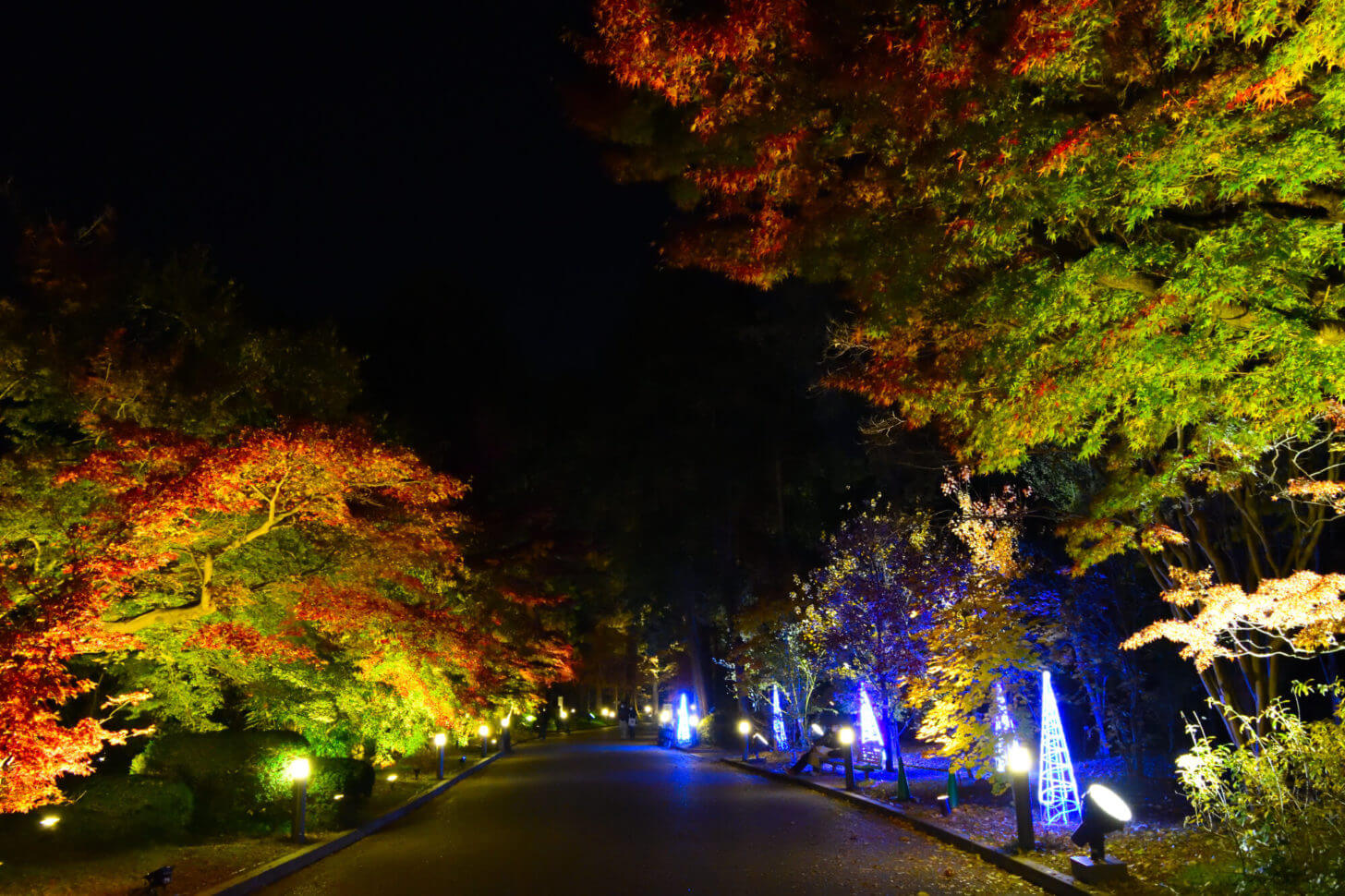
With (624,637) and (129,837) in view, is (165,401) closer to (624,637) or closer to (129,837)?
(129,837)

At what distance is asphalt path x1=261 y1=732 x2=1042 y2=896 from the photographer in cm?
942

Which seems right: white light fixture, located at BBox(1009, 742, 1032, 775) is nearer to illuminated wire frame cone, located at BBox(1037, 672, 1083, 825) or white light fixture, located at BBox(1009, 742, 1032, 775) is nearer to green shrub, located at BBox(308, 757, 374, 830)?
illuminated wire frame cone, located at BBox(1037, 672, 1083, 825)

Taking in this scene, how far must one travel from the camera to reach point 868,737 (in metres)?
25.4

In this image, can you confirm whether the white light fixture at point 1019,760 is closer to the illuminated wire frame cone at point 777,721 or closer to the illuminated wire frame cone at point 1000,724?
the illuminated wire frame cone at point 1000,724

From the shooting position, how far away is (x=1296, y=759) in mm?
7742

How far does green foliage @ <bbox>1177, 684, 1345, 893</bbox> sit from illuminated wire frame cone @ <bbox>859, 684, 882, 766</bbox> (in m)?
15.3

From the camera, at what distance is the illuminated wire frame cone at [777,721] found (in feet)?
102

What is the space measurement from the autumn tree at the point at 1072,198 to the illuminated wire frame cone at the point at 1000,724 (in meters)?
5.26

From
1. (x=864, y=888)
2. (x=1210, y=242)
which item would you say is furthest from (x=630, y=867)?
(x=1210, y=242)

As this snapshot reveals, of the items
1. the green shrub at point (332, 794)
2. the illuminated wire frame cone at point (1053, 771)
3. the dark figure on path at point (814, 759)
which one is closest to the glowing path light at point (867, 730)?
the dark figure on path at point (814, 759)

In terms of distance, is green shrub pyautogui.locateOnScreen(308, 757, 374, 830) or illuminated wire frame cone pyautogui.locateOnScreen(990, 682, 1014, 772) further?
green shrub pyautogui.locateOnScreen(308, 757, 374, 830)

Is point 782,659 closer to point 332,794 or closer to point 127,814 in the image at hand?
point 332,794

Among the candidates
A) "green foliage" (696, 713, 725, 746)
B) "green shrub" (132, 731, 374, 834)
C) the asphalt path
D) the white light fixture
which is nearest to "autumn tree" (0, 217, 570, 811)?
"green shrub" (132, 731, 374, 834)

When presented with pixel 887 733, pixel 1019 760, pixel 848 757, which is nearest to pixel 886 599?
pixel 887 733
